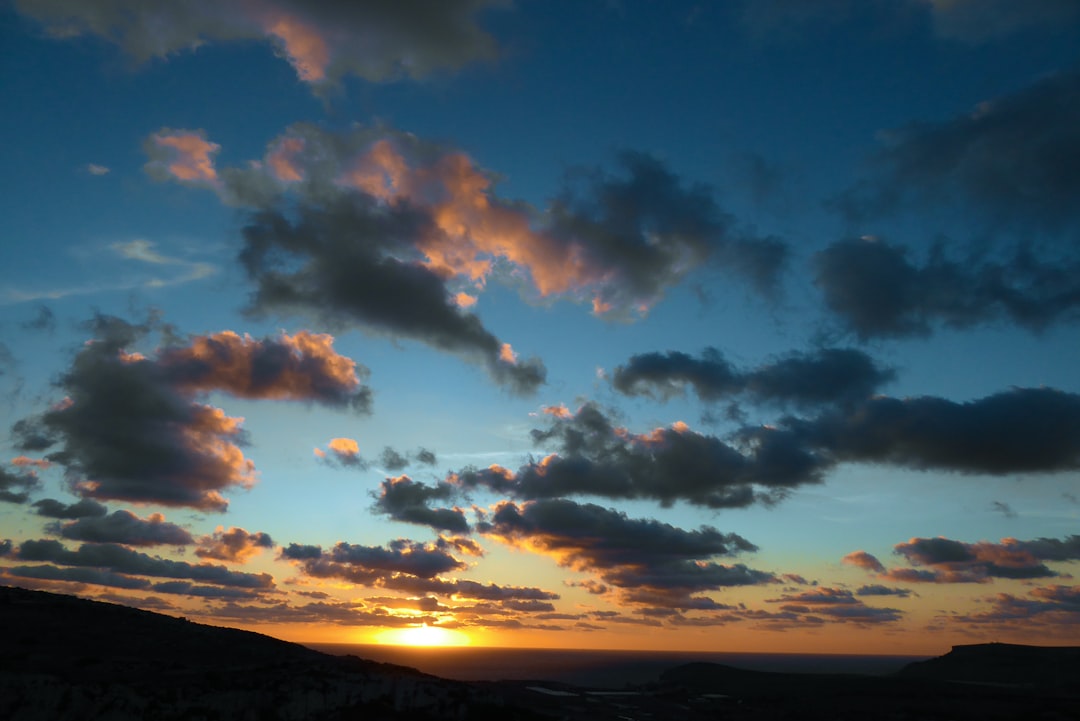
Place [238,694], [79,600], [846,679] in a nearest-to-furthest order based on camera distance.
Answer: [238,694]
[79,600]
[846,679]

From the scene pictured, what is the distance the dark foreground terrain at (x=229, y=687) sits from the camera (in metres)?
47.0

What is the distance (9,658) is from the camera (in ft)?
187

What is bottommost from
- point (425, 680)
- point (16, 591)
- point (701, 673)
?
point (701, 673)

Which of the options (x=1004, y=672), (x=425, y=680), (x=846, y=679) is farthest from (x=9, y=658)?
(x=1004, y=672)

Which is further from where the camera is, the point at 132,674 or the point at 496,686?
the point at 496,686

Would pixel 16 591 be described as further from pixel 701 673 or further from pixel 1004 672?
pixel 1004 672

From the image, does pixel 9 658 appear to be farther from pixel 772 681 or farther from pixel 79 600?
pixel 772 681

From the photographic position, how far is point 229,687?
2036 inches

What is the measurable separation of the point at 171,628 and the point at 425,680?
30.2 meters

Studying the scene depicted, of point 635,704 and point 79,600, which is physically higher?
point 79,600

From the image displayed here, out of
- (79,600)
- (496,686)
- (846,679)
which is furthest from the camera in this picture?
(846,679)

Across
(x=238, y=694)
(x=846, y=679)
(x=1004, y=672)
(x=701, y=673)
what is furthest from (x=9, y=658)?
(x=1004, y=672)

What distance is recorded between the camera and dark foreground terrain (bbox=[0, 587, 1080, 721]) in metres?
47.0

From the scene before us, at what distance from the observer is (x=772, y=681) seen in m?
162
